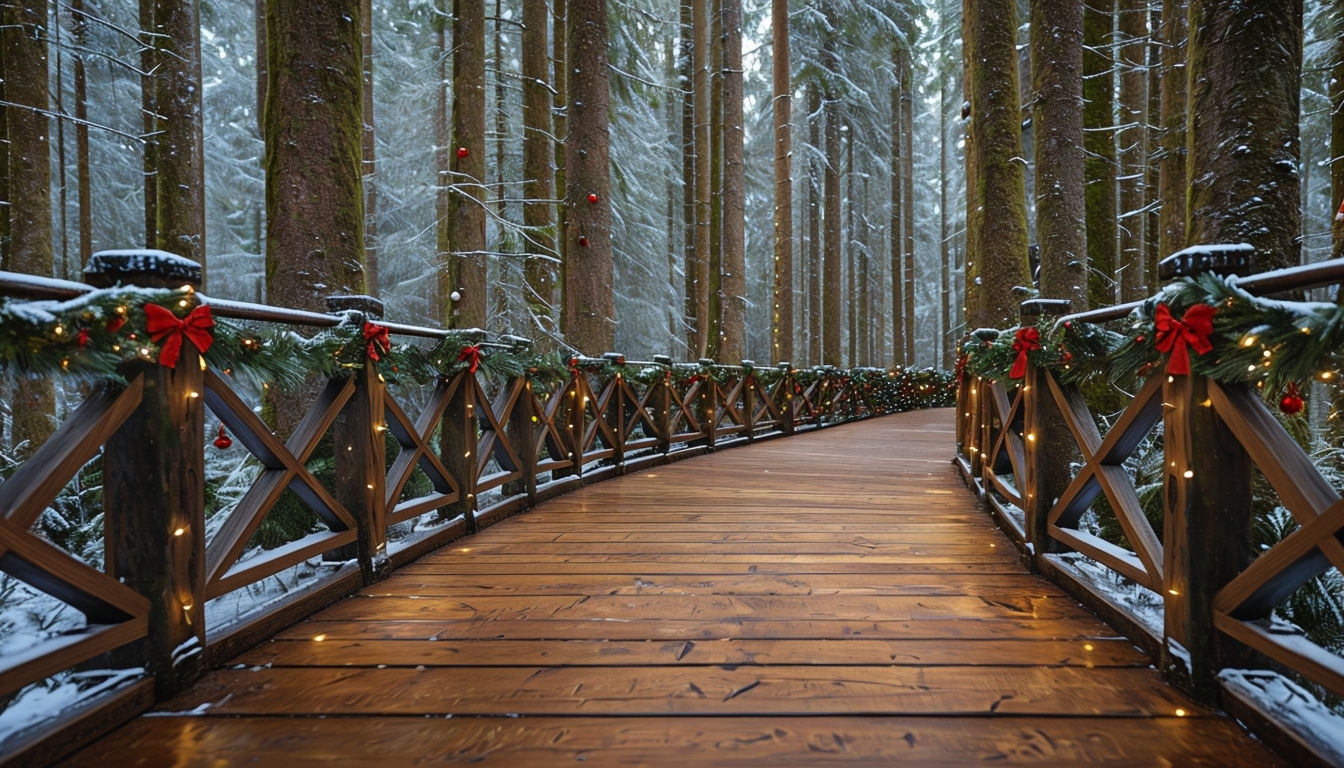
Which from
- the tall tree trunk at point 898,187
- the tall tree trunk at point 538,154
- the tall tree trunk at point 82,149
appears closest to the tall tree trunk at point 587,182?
the tall tree trunk at point 538,154

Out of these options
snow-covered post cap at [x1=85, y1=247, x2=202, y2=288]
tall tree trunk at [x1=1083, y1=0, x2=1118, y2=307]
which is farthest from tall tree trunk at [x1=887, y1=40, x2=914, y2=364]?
snow-covered post cap at [x1=85, y1=247, x2=202, y2=288]

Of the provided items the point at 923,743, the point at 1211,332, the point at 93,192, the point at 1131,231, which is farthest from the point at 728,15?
the point at 93,192

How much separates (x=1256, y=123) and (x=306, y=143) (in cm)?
532

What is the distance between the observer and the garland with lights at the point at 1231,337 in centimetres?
167

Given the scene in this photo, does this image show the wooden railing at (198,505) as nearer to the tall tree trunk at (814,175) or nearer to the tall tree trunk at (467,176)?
the tall tree trunk at (467,176)

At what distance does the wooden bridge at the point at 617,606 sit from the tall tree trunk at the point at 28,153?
596 cm

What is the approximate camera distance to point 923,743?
1790mm

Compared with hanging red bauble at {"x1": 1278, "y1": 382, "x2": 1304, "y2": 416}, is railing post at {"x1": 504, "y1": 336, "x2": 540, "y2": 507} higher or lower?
lower

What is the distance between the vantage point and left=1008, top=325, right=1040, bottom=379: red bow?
336 centimetres

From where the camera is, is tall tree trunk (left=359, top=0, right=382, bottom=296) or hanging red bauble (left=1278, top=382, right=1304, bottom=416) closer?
hanging red bauble (left=1278, top=382, right=1304, bottom=416)

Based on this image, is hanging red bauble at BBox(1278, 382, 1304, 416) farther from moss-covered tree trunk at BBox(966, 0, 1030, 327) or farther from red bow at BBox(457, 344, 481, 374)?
moss-covered tree trunk at BBox(966, 0, 1030, 327)

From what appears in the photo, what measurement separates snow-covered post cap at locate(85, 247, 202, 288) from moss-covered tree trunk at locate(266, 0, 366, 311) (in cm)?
205

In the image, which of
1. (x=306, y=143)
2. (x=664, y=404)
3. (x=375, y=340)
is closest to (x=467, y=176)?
(x=664, y=404)

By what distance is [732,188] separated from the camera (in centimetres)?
1230
